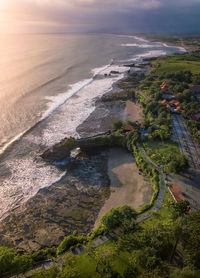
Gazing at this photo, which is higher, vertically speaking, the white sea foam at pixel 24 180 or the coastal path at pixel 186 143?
the coastal path at pixel 186 143

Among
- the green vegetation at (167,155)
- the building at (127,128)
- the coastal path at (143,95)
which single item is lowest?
the green vegetation at (167,155)

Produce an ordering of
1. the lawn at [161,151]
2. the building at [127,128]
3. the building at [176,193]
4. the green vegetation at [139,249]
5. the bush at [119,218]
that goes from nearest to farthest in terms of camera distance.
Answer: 1. the green vegetation at [139,249]
2. the bush at [119,218]
3. the building at [176,193]
4. the lawn at [161,151]
5. the building at [127,128]

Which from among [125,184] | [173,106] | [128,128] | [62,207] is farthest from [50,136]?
[173,106]

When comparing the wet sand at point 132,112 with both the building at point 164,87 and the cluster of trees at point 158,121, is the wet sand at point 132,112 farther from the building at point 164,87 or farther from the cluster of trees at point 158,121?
the building at point 164,87

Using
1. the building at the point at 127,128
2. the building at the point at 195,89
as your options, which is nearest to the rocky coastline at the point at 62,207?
the building at the point at 127,128

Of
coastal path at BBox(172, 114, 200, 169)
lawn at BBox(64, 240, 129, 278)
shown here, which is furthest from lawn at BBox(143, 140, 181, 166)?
lawn at BBox(64, 240, 129, 278)

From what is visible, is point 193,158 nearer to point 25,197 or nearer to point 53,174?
point 53,174

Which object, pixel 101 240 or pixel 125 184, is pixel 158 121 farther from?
pixel 101 240
